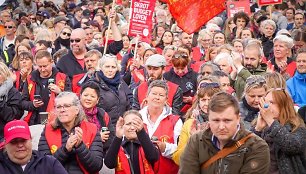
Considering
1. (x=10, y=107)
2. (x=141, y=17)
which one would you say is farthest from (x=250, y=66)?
(x=141, y=17)

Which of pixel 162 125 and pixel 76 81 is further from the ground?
pixel 76 81

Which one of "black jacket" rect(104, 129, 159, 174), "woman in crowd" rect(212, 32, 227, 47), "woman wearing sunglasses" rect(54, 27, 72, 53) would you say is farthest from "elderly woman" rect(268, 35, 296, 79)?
"woman wearing sunglasses" rect(54, 27, 72, 53)

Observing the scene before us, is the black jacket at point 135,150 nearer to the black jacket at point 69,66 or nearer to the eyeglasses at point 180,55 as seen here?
the eyeglasses at point 180,55

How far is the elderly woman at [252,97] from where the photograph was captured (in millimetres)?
8680

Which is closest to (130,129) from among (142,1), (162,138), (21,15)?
(162,138)

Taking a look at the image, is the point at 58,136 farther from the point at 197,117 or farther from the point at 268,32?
the point at 268,32

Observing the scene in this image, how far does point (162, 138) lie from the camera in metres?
8.51

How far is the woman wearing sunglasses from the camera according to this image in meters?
15.5

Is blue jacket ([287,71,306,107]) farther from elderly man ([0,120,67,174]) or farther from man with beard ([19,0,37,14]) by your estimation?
man with beard ([19,0,37,14])

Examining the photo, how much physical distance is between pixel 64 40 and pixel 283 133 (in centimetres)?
919

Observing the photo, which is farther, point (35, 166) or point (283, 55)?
point (283, 55)

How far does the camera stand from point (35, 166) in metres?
6.84

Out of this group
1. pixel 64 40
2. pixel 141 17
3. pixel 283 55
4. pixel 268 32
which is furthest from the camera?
pixel 268 32

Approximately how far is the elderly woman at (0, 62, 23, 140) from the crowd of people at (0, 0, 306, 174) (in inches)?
0.5
